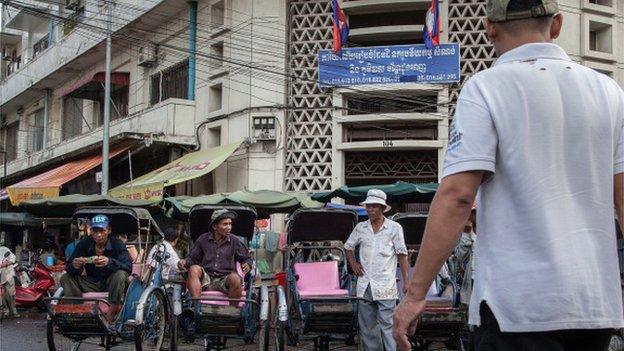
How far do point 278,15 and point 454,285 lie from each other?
→ 13.3 metres

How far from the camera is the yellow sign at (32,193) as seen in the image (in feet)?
76.6

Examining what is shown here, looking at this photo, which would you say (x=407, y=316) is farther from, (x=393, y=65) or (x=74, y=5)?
(x=74, y=5)

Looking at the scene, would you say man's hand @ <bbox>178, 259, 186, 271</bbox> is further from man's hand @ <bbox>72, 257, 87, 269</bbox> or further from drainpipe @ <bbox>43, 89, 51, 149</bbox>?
drainpipe @ <bbox>43, 89, 51, 149</bbox>

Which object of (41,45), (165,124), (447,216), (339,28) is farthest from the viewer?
(41,45)

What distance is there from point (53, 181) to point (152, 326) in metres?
17.3

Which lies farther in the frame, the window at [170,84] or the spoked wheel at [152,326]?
the window at [170,84]

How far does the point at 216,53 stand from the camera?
22219 millimetres

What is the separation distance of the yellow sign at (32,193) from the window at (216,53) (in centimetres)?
642

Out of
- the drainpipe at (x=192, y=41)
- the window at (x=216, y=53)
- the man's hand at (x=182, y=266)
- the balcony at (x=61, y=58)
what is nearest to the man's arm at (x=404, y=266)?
the man's hand at (x=182, y=266)

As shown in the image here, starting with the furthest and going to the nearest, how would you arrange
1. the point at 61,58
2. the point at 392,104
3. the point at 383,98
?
the point at 61,58
the point at 392,104
the point at 383,98

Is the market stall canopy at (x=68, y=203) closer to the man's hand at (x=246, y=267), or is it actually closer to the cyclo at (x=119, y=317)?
the cyclo at (x=119, y=317)

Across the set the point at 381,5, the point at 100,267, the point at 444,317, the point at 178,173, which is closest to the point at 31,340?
the point at 100,267

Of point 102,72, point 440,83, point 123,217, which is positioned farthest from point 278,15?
point 123,217

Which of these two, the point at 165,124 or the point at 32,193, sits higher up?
the point at 165,124
